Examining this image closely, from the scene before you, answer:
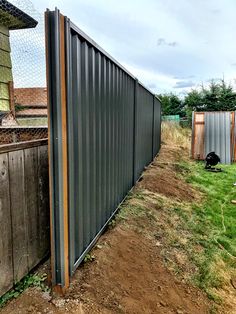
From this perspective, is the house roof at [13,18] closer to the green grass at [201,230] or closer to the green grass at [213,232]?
the green grass at [201,230]

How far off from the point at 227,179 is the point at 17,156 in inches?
250

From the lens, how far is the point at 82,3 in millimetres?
2961

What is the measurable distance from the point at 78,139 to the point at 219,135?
8.65m

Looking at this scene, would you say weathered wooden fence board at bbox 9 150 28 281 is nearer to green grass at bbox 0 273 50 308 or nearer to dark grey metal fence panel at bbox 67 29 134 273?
green grass at bbox 0 273 50 308

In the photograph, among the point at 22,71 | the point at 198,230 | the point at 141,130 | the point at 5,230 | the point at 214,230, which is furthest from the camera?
the point at 141,130

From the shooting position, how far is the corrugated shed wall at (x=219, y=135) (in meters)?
9.70

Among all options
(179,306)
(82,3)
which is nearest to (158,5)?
(82,3)

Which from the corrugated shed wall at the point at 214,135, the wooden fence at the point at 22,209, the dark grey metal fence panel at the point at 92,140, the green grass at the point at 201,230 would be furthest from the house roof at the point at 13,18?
the corrugated shed wall at the point at 214,135

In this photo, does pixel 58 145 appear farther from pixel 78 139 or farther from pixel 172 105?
pixel 172 105

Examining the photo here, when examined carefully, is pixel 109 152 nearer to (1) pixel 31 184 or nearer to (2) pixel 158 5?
(1) pixel 31 184

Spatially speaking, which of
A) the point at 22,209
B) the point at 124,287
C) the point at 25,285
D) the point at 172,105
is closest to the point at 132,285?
the point at 124,287

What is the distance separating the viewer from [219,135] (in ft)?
32.0

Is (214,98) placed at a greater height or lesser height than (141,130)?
greater

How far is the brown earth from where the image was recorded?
1792 mm
